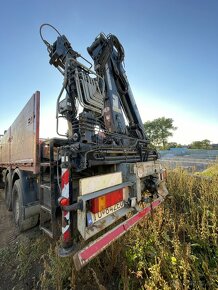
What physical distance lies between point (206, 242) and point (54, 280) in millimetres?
1801

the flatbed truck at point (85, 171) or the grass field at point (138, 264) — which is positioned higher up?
the flatbed truck at point (85, 171)

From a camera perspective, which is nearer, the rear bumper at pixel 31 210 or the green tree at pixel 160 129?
the rear bumper at pixel 31 210

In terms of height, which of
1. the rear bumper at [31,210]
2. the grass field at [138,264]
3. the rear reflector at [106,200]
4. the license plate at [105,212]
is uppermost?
the rear reflector at [106,200]

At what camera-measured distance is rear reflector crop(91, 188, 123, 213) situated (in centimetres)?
150

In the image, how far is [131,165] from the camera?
202cm

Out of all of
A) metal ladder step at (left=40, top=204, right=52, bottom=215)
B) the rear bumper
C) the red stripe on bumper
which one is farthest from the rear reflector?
the rear bumper

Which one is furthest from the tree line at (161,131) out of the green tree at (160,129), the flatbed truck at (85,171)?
the flatbed truck at (85,171)

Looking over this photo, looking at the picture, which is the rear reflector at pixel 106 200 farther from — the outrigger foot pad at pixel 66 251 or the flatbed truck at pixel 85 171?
the outrigger foot pad at pixel 66 251

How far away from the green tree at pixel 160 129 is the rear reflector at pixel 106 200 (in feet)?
140

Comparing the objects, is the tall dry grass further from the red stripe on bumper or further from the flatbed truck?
the flatbed truck

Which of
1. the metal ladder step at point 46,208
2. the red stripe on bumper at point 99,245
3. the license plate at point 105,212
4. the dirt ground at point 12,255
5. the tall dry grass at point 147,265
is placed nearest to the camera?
the red stripe on bumper at point 99,245

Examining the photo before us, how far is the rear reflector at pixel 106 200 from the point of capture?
4.93ft

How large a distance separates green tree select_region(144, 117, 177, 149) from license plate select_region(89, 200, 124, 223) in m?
42.8

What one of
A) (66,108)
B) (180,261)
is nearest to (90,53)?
(66,108)
